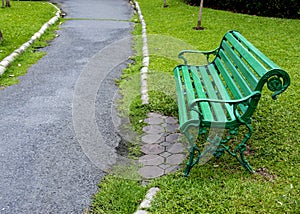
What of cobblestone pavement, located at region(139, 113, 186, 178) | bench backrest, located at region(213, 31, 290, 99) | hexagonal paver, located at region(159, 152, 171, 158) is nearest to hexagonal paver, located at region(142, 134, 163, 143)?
cobblestone pavement, located at region(139, 113, 186, 178)

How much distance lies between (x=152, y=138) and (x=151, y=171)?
676 millimetres

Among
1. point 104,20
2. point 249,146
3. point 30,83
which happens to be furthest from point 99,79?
point 104,20

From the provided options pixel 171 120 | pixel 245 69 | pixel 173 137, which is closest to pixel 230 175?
pixel 173 137

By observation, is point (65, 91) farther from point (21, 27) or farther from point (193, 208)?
point (21, 27)

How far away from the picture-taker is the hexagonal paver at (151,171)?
3491 millimetres

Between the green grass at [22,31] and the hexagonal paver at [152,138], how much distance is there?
2.85m

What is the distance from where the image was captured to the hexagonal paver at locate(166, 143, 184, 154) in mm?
3903

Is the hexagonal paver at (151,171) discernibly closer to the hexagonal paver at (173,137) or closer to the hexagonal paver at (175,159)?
the hexagonal paver at (175,159)

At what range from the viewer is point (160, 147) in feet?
13.1

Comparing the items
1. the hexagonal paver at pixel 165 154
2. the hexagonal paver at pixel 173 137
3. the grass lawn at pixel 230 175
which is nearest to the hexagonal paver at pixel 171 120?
the grass lawn at pixel 230 175

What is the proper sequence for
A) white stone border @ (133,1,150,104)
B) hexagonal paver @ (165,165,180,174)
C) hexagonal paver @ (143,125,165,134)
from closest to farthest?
hexagonal paver @ (165,165,180,174)
hexagonal paver @ (143,125,165,134)
white stone border @ (133,1,150,104)

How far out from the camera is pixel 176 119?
15.1 ft

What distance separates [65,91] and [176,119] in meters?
2.00

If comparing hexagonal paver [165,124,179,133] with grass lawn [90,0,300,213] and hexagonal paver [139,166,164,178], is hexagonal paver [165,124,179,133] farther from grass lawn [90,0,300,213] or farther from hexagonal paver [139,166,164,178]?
hexagonal paver [139,166,164,178]
